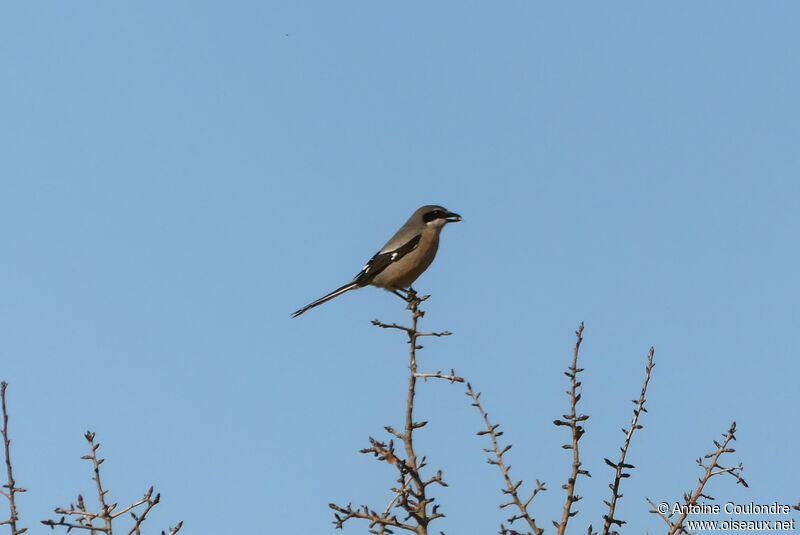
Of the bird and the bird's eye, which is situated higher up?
the bird's eye

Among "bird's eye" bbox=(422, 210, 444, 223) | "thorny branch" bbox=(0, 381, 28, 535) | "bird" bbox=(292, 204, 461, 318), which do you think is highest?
"bird's eye" bbox=(422, 210, 444, 223)

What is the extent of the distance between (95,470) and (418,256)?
18.7 ft

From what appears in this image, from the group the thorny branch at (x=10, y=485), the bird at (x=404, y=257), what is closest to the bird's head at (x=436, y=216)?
the bird at (x=404, y=257)

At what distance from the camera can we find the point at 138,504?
414 cm

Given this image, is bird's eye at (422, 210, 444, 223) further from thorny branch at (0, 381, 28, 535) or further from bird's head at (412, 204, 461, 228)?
thorny branch at (0, 381, 28, 535)

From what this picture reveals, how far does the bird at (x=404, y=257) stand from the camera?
972cm

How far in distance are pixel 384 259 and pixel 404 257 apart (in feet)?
0.77

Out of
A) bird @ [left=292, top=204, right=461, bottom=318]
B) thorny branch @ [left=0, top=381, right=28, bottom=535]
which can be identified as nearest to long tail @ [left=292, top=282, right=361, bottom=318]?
→ bird @ [left=292, top=204, right=461, bottom=318]

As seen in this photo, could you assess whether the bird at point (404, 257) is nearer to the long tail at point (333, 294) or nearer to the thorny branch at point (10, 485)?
the long tail at point (333, 294)

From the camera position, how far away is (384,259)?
32.4 feet

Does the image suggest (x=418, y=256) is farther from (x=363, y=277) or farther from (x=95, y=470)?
(x=95, y=470)

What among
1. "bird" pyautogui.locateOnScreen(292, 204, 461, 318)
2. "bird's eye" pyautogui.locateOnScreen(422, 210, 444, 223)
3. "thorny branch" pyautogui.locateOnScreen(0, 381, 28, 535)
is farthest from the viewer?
"bird's eye" pyautogui.locateOnScreen(422, 210, 444, 223)

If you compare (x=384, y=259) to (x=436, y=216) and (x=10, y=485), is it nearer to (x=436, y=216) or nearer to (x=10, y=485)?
(x=436, y=216)

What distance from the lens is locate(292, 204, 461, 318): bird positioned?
972cm
